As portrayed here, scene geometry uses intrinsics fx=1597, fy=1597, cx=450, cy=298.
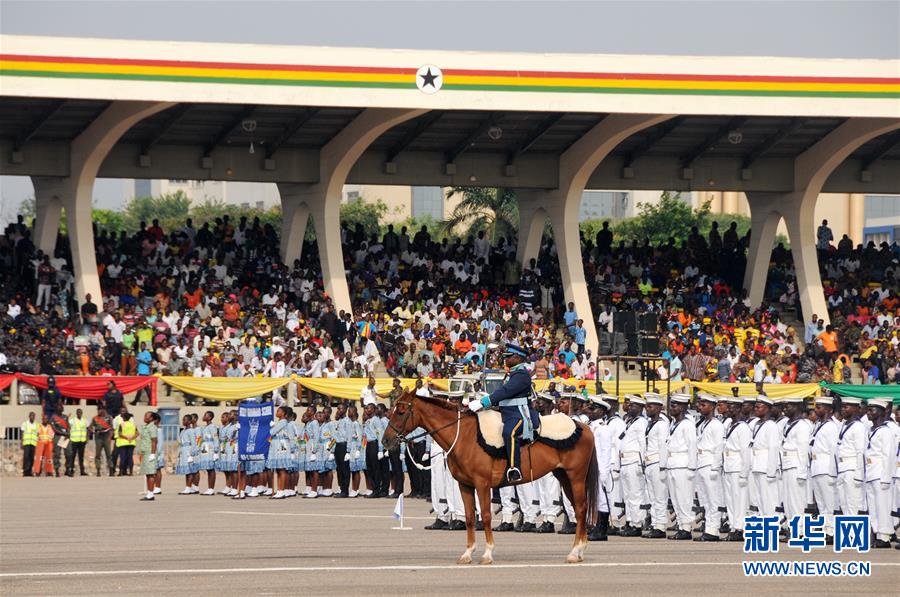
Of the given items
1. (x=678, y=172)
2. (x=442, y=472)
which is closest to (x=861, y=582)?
(x=442, y=472)

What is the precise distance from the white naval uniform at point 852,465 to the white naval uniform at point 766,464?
804 mm

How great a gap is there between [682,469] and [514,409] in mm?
3299

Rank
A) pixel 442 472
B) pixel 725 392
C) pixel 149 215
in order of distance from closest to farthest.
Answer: pixel 442 472, pixel 725 392, pixel 149 215

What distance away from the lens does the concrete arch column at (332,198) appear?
131ft

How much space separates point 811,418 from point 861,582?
191 inches

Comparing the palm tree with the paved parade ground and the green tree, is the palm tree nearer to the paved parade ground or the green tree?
the green tree

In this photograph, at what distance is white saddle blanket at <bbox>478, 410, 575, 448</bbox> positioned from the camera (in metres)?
17.7

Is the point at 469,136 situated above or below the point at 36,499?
above

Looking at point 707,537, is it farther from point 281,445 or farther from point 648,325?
point 281,445

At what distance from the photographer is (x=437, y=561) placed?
1739cm

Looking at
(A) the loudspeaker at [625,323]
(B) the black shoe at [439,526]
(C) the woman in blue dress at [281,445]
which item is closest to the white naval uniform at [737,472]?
(B) the black shoe at [439,526]

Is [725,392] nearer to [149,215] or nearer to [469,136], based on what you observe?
[469,136]

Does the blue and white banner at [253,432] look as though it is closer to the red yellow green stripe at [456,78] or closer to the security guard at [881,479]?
the red yellow green stripe at [456,78]

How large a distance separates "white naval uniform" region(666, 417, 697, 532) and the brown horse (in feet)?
7.02
